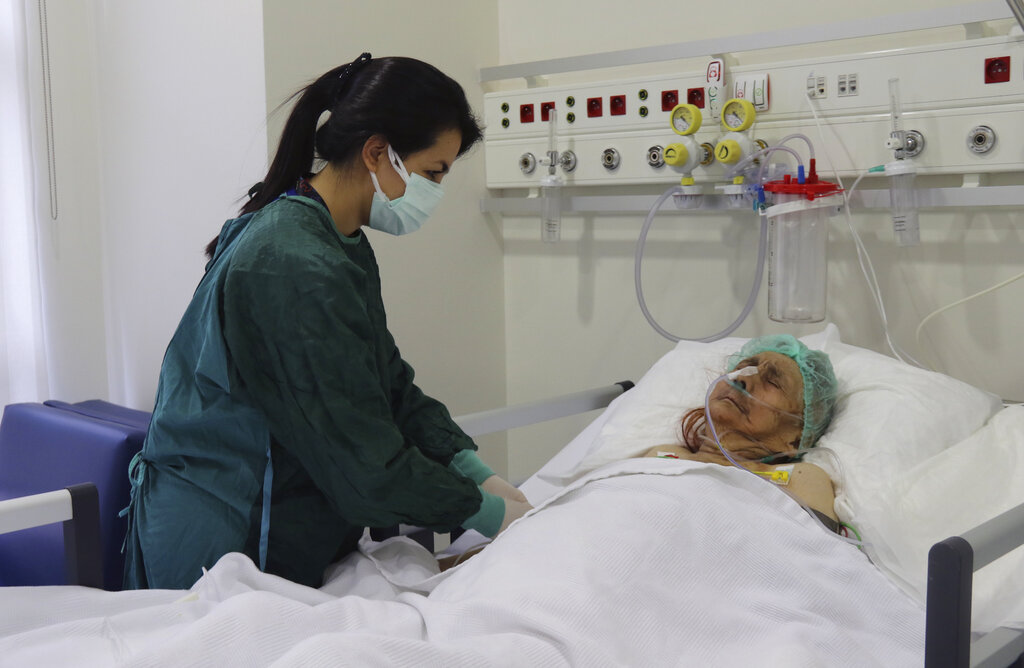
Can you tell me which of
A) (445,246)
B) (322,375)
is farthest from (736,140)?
(322,375)

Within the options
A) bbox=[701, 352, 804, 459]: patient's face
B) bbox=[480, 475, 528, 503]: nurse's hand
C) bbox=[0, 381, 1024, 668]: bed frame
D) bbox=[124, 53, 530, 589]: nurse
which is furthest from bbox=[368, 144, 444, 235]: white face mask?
bbox=[701, 352, 804, 459]: patient's face

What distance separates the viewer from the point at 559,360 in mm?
2945

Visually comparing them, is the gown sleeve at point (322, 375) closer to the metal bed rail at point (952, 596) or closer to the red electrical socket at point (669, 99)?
the metal bed rail at point (952, 596)

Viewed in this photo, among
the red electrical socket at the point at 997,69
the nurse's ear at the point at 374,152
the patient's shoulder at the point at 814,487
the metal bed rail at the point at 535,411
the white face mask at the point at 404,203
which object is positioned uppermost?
the red electrical socket at the point at 997,69

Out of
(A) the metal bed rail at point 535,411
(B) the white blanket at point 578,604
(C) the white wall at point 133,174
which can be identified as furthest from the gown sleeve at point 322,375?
(C) the white wall at point 133,174

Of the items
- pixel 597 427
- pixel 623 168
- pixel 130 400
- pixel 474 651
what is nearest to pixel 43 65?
pixel 130 400

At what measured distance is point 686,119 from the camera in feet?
7.72

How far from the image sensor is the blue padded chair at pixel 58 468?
2008 mm

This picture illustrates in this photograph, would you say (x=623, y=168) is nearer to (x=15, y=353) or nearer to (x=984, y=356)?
(x=984, y=356)

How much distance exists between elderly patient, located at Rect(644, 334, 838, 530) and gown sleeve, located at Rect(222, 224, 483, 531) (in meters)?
0.71

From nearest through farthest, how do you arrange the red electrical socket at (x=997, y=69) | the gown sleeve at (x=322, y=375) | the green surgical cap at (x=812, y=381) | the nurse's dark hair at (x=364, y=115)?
the gown sleeve at (x=322, y=375) < the nurse's dark hair at (x=364, y=115) < the green surgical cap at (x=812, y=381) < the red electrical socket at (x=997, y=69)

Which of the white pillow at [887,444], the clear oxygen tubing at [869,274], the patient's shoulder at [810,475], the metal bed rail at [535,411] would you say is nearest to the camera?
the white pillow at [887,444]

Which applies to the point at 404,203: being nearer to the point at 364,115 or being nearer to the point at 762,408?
the point at 364,115

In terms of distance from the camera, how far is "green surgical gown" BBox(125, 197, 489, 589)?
140 centimetres
